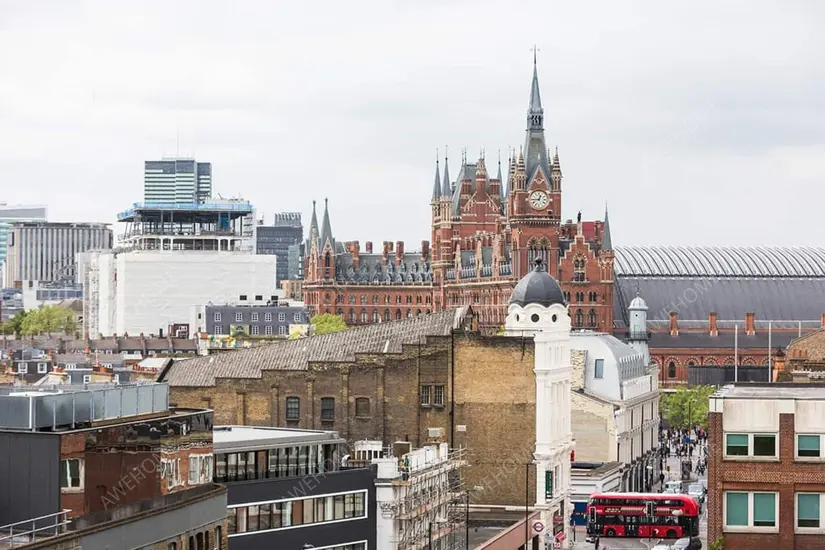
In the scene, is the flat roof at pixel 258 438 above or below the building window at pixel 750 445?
below

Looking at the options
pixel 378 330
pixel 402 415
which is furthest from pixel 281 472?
pixel 378 330

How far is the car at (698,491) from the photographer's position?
120381 mm

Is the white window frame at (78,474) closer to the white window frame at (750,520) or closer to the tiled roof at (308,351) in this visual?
the white window frame at (750,520)

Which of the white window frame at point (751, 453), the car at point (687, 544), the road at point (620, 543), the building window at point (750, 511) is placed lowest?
the road at point (620, 543)

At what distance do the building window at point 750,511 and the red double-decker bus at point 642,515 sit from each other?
2112 inches

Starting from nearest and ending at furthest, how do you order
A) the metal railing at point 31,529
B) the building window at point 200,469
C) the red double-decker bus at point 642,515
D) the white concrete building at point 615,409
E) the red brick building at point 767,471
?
1. the metal railing at point 31,529
2. the building window at point 200,469
3. the red brick building at point 767,471
4. the red double-decker bus at point 642,515
5. the white concrete building at point 615,409

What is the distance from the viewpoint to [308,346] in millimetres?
104812

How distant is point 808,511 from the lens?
177 ft

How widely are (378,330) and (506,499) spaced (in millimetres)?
11633

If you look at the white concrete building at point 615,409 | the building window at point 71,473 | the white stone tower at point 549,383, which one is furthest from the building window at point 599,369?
the building window at point 71,473

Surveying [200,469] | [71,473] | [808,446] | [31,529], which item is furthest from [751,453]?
[31,529]

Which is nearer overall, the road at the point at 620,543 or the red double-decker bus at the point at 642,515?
the road at the point at 620,543

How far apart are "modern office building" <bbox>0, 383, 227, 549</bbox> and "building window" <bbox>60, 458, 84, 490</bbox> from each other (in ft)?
0.07

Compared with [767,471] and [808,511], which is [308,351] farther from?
[808,511]
